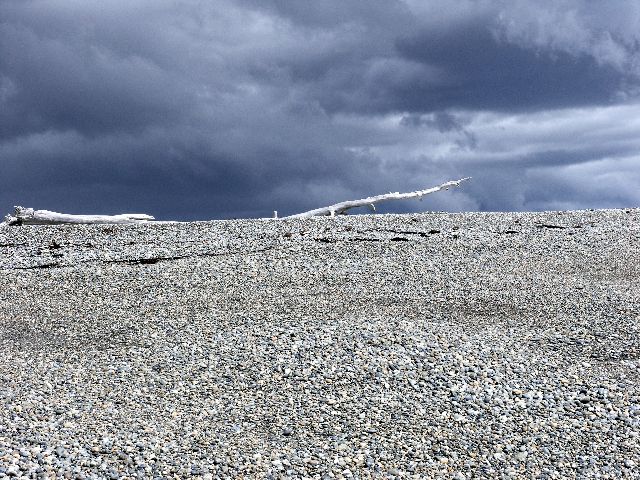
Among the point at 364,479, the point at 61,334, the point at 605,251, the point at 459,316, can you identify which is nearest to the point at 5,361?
the point at 61,334

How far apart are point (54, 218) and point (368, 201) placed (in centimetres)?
784

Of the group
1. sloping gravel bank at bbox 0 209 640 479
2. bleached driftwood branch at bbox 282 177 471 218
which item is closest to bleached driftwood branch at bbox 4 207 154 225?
sloping gravel bank at bbox 0 209 640 479

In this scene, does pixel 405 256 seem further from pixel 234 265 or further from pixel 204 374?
pixel 204 374

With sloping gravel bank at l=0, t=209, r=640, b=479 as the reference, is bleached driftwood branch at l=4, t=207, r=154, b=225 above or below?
above

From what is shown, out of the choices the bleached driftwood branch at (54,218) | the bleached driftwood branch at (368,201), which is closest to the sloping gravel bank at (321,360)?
the bleached driftwood branch at (54,218)

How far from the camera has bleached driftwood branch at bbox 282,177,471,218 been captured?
1883 cm

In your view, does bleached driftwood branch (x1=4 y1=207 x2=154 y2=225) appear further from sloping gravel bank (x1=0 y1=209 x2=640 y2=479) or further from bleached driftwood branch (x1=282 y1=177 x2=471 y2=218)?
bleached driftwood branch (x1=282 y1=177 x2=471 y2=218)

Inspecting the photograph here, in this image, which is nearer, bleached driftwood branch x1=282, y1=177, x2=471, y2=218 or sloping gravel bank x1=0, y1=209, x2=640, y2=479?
sloping gravel bank x1=0, y1=209, x2=640, y2=479

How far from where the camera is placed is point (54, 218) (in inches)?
690

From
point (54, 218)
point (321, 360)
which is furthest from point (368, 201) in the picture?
point (321, 360)

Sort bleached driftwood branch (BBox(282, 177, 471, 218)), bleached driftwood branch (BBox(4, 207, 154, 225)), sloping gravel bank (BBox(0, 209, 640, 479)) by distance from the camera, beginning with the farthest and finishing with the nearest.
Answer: bleached driftwood branch (BBox(282, 177, 471, 218)) < bleached driftwood branch (BBox(4, 207, 154, 225)) < sloping gravel bank (BBox(0, 209, 640, 479))

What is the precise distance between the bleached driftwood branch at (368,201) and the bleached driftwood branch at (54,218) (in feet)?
12.9

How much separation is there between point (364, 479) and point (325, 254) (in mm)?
8179

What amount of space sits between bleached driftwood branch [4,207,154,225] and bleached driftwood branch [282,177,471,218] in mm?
3921
